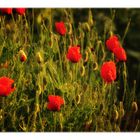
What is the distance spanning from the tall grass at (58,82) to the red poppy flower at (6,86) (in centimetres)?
7

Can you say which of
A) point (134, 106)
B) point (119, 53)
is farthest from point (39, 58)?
point (134, 106)

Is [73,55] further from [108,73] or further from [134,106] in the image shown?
[134,106]

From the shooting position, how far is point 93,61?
2.42 m

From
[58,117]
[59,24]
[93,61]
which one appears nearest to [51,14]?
[59,24]

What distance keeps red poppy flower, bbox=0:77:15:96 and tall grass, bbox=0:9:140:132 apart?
0.24 ft

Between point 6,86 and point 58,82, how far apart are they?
0.27 m

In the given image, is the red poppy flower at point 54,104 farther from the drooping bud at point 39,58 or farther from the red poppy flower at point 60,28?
the red poppy flower at point 60,28

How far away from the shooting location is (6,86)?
217 cm

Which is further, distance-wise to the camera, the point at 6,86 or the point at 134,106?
the point at 134,106

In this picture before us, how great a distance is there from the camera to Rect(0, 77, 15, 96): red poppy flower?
2146mm

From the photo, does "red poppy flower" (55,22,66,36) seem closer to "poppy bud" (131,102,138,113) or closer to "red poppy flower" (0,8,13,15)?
"red poppy flower" (0,8,13,15)

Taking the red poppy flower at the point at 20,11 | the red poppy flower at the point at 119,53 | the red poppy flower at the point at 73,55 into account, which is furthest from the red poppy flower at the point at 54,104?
the red poppy flower at the point at 20,11

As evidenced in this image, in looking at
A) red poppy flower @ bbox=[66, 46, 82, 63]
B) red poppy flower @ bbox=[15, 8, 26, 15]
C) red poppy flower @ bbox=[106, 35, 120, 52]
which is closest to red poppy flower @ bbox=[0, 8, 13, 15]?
red poppy flower @ bbox=[15, 8, 26, 15]

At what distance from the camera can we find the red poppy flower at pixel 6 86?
2146 millimetres
